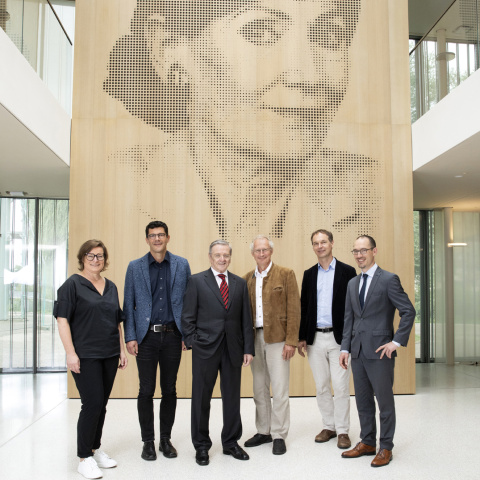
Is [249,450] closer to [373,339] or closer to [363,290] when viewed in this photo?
[373,339]

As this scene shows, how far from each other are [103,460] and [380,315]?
2.15 meters

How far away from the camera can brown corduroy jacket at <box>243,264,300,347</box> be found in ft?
12.4

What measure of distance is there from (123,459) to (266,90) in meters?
4.19

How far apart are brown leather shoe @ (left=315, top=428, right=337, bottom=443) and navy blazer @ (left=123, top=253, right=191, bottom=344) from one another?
4.80 ft

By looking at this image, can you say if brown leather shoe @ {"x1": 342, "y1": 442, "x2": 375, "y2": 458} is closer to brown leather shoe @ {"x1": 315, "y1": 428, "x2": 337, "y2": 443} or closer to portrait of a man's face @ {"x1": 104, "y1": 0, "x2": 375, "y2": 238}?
brown leather shoe @ {"x1": 315, "y1": 428, "x2": 337, "y2": 443}

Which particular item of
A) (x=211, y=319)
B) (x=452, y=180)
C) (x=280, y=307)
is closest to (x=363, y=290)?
(x=280, y=307)

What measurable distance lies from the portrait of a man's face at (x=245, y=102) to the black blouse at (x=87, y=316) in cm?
246

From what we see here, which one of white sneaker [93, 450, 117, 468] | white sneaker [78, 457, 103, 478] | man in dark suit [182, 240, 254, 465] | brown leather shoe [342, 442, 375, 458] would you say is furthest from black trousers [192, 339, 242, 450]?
brown leather shoe [342, 442, 375, 458]

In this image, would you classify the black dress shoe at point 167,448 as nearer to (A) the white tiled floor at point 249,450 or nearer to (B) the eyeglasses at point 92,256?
(A) the white tiled floor at point 249,450

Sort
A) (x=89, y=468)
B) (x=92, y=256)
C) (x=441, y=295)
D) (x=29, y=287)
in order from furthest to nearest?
1. (x=441, y=295)
2. (x=29, y=287)
3. (x=92, y=256)
4. (x=89, y=468)

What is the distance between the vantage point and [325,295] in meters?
4.04

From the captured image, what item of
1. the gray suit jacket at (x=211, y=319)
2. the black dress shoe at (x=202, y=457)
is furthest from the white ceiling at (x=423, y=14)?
the black dress shoe at (x=202, y=457)

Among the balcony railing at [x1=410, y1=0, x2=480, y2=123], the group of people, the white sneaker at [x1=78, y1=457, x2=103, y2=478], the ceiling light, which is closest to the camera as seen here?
the white sneaker at [x1=78, y1=457, x2=103, y2=478]

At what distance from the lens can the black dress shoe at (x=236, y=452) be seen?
3559 millimetres
